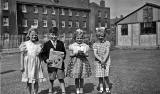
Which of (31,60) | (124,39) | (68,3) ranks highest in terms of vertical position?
(68,3)

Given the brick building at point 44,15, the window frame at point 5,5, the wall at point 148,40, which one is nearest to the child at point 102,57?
the wall at point 148,40

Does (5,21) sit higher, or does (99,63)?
(5,21)

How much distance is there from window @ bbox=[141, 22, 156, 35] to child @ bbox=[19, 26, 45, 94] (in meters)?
25.1

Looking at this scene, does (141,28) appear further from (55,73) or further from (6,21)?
(55,73)

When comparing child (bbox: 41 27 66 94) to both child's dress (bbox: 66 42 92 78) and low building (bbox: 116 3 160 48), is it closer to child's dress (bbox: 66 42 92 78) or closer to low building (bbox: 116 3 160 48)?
child's dress (bbox: 66 42 92 78)

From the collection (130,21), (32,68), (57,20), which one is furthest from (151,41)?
(32,68)

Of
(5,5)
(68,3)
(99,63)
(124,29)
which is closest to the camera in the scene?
(99,63)

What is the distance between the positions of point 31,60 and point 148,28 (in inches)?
1016

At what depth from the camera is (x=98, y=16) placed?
55469 millimetres

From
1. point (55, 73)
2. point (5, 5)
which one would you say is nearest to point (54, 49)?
point (55, 73)

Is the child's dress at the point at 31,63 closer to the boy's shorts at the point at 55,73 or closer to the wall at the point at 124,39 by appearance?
the boy's shorts at the point at 55,73

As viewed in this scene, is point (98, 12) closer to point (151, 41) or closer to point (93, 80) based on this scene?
point (151, 41)

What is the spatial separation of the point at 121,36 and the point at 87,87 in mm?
25608

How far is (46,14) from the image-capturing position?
143ft
